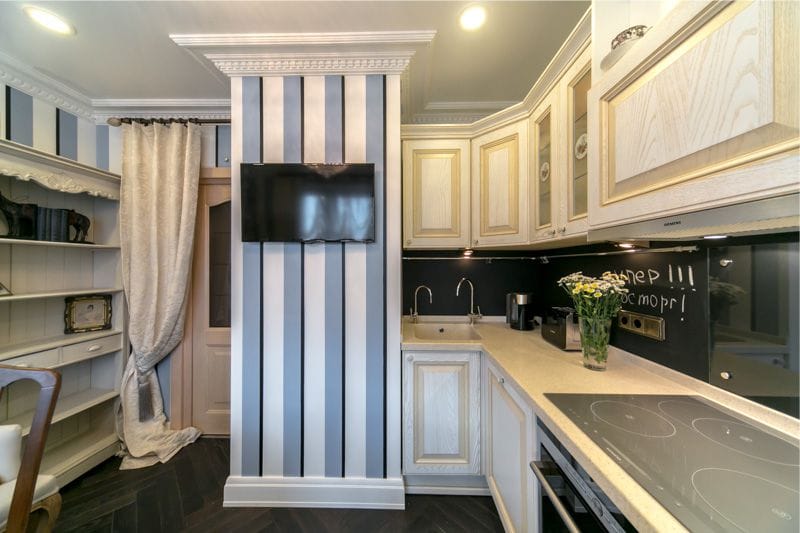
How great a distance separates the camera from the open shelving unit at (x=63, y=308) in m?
1.67

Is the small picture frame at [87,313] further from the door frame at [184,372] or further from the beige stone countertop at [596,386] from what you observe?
the beige stone countertop at [596,386]

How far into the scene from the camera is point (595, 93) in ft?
3.17

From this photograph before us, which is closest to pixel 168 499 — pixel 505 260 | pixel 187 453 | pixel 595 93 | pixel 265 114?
pixel 187 453

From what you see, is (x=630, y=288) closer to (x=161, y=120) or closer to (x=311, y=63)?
(x=311, y=63)

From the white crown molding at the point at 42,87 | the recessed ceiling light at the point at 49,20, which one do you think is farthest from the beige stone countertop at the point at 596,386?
the white crown molding at the point at 42,87

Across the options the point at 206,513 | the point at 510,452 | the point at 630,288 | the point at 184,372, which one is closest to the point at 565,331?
the point at 630,288

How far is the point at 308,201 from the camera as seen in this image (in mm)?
1589

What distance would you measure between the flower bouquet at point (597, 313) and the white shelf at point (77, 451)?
3.25m

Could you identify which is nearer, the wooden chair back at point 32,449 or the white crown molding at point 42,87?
the wooden chair back at point 32,449

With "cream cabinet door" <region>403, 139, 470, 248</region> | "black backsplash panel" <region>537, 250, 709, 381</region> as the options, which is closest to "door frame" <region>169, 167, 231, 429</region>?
"cream cabinet door" <region>403, 139, 470, 248</region>

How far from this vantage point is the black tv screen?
5.17 feet

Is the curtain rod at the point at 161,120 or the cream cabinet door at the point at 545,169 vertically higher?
the curtain rod at the point at 161,120

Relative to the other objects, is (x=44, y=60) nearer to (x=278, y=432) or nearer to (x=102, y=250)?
(x=102, y=250)

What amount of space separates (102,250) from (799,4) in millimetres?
3613
